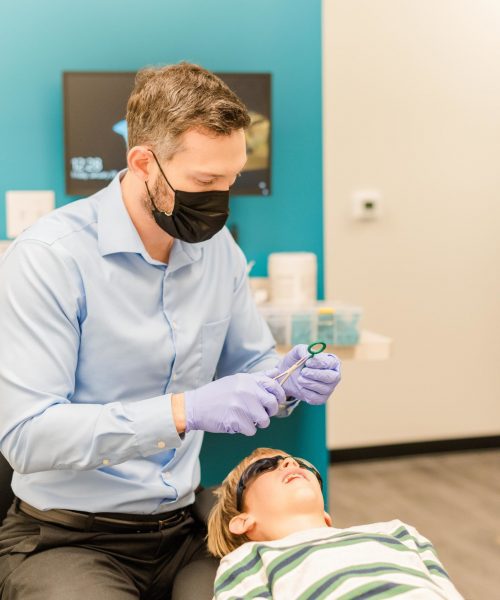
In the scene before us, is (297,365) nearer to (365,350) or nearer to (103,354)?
(103,354)

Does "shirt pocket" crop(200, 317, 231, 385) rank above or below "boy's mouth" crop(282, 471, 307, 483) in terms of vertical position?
above

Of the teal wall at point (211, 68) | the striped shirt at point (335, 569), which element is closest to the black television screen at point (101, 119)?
the teal wall at point (211, 68)

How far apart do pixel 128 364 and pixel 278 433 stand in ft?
3.80

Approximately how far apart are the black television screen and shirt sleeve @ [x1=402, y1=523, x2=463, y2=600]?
142 centimetres

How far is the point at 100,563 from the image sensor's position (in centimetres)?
143

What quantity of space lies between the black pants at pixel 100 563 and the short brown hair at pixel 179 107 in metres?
0.79

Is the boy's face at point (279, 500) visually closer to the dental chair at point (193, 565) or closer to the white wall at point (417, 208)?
the dental chair at point (193, 565)

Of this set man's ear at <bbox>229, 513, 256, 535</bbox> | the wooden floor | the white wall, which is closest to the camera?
man's ear at <bbox>229, 513, 256, 535</bbox>

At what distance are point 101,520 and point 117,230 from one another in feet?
1.93

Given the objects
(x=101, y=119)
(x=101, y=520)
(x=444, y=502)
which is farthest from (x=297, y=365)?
(x=444, y=502)

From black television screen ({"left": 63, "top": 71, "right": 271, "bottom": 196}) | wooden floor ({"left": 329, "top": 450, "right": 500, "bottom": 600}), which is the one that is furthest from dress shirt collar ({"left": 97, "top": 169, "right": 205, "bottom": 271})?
wooden floor ({"left": 329, "top": 450, "right": 500, "bottom": 600})

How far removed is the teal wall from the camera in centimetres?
237

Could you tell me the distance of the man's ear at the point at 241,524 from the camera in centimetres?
155

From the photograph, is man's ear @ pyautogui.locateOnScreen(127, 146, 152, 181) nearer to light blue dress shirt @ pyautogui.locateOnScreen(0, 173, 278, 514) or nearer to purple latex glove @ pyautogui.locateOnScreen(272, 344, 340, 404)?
light blue dress shirt @ pyautogui.locateOnScreen(0, 173, 278, 514)
